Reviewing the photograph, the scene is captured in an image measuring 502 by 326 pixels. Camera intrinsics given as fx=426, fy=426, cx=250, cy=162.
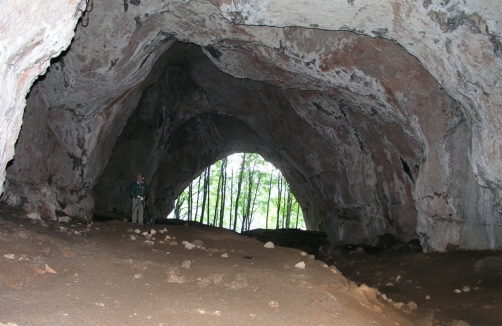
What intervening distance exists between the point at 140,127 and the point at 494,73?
38.3 feet

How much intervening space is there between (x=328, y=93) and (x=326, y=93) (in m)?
0.14

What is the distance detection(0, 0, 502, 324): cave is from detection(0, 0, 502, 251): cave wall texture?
2 centimetres

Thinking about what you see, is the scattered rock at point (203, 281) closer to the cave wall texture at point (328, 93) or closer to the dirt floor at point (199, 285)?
the dirt floor at point (199, 285)

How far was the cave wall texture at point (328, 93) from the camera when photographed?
5312mm

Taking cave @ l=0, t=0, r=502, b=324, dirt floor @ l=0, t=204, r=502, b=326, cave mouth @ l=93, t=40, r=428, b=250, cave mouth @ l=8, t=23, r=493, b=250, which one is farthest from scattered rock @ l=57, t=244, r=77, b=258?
cave mouth @ l=93, t=40, r=428, b=250

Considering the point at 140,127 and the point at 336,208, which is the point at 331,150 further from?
the point at 140,127

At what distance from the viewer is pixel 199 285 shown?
4.61m

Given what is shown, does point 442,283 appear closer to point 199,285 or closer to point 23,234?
point 199,285

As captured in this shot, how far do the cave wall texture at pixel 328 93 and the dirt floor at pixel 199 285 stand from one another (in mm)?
1126

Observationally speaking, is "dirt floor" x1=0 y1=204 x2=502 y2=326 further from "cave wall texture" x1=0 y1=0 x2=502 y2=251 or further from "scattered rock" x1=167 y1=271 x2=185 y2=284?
"cave wall texture" x1=0 y1=0 x2=502 y2=251

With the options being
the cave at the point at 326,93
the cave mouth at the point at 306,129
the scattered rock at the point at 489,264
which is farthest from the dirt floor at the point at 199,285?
the cave mouth at the point at 306,129

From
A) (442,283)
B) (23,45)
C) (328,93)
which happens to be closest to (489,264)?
(442,283)

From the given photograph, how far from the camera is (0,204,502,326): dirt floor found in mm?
3674

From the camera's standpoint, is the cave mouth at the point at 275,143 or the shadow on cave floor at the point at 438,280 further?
the cave mouth at the point at 275,143
